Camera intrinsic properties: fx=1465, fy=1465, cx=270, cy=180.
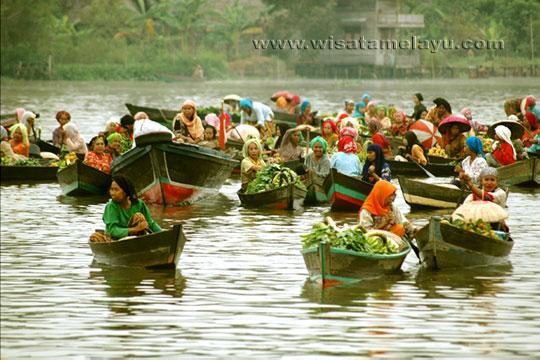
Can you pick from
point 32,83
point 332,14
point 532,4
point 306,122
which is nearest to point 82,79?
point 32,83

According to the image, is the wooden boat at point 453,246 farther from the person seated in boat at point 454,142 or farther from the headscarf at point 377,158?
the person seated in boat at point 454,142

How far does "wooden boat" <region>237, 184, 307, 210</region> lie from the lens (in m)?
20.5

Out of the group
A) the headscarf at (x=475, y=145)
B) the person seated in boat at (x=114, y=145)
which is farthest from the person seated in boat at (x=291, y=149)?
the headscarf at (x=475, y=145)

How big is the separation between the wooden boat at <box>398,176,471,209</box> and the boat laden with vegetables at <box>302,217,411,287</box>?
240 inches

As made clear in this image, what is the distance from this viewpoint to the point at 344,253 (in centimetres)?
1382

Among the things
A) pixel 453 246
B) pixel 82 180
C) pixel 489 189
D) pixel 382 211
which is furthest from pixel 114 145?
pixel 453 246

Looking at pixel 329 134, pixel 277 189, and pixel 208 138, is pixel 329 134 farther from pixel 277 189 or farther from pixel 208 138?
pixel 277 189

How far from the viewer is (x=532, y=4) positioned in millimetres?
82062

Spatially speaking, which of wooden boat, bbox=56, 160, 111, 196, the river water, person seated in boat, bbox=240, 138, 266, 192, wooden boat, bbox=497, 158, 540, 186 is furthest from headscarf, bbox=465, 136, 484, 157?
wooden boat, bbox=56, 160, 111, 196

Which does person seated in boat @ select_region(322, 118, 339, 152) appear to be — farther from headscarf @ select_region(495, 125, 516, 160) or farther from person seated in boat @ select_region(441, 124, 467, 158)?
headscarf @ select_region(495, 125, 516, 160)

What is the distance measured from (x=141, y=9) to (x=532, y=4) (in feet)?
76.4

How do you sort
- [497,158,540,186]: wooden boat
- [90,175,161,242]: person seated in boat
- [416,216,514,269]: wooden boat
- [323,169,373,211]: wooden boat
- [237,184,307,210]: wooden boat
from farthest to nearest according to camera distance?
[497,158,540,186]: wooden boat < [237,184,307,210]: wooden boat < [323,169,373,211]: wooden boat < [416,216,514,269]: wooden boat < [90,175,161,242]: person seated in boat

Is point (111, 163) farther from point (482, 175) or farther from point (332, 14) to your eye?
point (332, 14)

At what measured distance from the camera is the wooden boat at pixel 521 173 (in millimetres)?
23294
